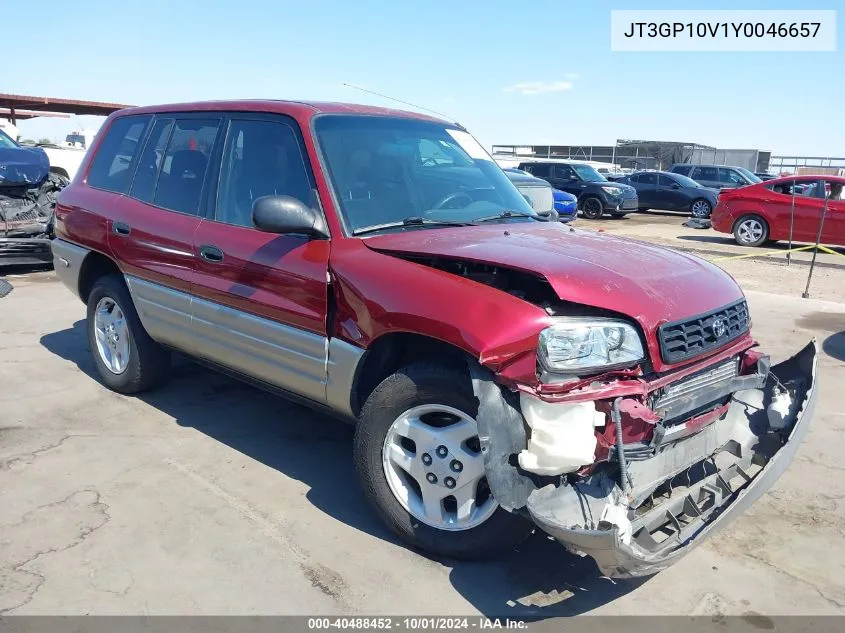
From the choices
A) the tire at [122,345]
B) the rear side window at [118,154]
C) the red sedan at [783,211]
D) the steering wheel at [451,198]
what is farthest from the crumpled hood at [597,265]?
the red sedan at [783,211]

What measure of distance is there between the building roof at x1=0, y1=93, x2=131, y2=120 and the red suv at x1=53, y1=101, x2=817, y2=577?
72.2 ft

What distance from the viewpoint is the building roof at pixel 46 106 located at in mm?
22866

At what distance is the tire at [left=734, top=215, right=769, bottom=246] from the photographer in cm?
1523

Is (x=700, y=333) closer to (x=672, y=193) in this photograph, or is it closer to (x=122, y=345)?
(x=122, y=345)

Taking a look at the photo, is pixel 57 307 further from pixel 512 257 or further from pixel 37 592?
pixel 512 257

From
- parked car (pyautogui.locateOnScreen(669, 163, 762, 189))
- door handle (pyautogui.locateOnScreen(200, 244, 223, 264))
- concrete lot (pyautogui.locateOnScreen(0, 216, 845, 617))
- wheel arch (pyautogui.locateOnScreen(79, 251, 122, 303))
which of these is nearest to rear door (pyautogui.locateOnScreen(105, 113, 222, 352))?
door handle (pyautogui.locateOnScreen(200, 244, 223, 264))

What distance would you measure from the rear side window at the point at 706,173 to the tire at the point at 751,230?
10.8 m

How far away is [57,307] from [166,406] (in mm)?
3814

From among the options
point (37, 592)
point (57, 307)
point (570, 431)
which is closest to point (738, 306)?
point (570, 431)

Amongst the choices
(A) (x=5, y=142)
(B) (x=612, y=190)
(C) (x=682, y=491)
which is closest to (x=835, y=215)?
(B) (x=612, y=190)

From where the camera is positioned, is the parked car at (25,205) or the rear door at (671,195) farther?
the rear door at (671,195)

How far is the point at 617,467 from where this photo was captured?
8.79 feet

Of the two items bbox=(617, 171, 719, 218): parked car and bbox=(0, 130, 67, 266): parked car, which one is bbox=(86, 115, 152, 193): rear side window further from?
bbox=(617, 171, 719, 218): parked car

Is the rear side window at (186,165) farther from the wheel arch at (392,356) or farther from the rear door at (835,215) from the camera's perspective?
the rear door at (835,215)
